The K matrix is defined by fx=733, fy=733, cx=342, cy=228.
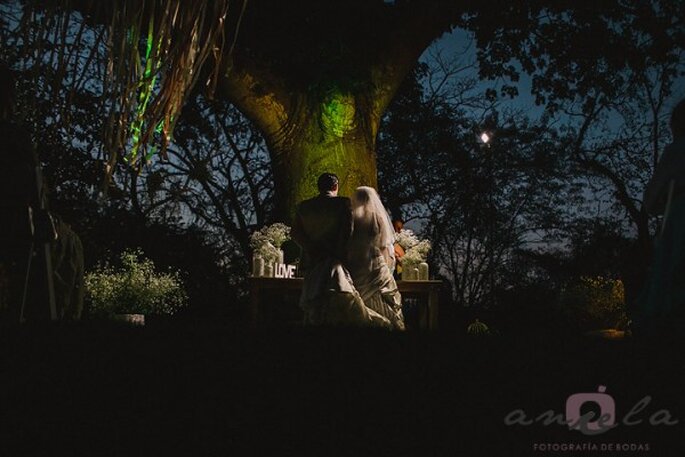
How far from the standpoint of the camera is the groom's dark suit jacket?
796cm

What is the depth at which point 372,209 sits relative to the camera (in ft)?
27.6

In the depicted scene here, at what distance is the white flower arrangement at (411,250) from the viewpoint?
10.1m

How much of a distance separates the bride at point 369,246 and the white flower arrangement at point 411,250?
1572 mm

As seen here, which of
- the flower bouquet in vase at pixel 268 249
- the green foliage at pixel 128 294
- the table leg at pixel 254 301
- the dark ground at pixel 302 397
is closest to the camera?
the dark ground at pixel 302 397

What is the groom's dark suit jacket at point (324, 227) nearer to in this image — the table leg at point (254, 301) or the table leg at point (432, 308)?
the table leg at point (254, 301)

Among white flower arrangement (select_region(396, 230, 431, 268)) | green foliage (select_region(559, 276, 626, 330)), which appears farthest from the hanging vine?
green foliage (select_region(559, 276, 626, 330))

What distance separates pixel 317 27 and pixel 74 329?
9310 mm

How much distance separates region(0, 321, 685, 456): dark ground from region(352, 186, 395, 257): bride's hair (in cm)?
586

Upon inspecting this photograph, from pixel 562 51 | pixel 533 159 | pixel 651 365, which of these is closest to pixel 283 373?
pixel 651 365

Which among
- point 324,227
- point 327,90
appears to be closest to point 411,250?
point 324,227

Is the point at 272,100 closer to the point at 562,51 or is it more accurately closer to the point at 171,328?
the point at 562,51

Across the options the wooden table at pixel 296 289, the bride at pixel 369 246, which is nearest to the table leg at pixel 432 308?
the wooden table at pixel 296 289

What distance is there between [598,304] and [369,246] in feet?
20.1

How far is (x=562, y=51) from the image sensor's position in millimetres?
13898
